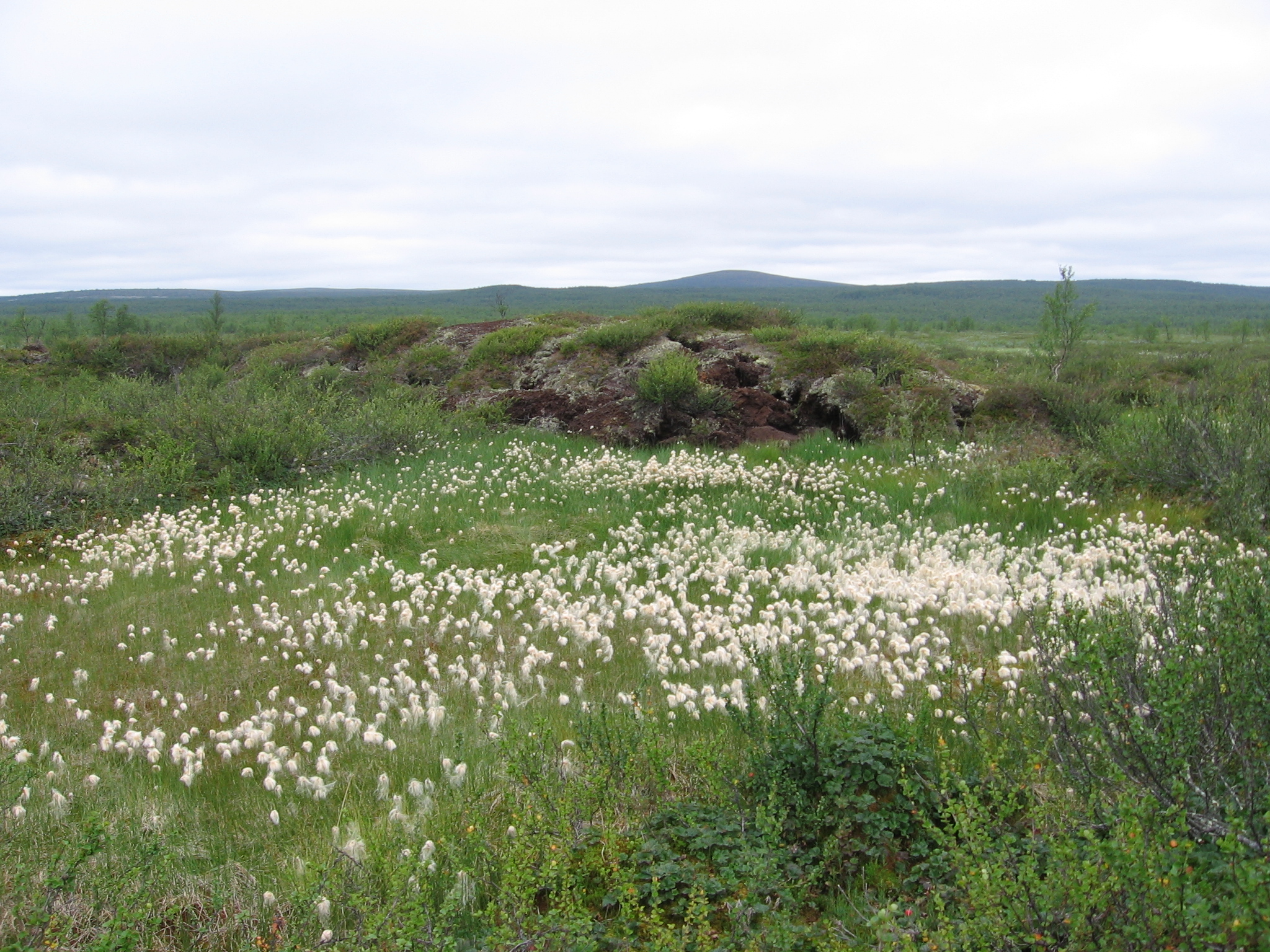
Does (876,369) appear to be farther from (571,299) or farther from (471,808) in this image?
(571,299)

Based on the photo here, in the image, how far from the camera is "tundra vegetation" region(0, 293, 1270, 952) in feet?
10.5

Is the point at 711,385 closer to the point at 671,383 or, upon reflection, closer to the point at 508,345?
the point at 671,383

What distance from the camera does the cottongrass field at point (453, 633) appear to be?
13.7ft

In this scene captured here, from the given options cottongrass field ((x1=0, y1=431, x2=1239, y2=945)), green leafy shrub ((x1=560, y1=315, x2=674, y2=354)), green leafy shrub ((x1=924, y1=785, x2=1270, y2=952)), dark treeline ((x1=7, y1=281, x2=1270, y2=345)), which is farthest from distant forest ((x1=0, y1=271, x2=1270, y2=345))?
green leafy shrub ((x1=924, y1=785, x2=1270, y2=952))

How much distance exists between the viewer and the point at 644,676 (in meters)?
5.82

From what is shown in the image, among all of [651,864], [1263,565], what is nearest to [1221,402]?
[1263,565]

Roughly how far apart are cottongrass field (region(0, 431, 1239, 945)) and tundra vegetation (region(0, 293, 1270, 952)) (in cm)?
4

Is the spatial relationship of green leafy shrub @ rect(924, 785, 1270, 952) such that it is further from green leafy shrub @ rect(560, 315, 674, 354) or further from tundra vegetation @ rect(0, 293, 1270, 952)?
green leafy shrub @ rect(560, 315, 674, 354)

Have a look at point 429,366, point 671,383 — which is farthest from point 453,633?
point 429,366

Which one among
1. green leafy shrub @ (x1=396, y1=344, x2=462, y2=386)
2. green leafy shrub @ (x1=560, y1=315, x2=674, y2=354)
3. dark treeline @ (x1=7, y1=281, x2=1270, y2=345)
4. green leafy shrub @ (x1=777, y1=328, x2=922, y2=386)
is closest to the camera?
green leafy shrub @ (x1=777, y1=328, x2=922, y2=386)

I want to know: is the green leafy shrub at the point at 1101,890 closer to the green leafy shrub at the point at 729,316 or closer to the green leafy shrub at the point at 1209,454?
the green leafy shrub at the point at 1209,454

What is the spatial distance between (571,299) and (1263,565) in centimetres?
14135

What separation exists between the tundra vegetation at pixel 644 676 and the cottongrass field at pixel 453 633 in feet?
0.14

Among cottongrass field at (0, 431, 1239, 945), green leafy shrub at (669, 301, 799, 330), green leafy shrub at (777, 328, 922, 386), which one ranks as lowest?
cottongrass field at (0, 431, 1239, 945)
